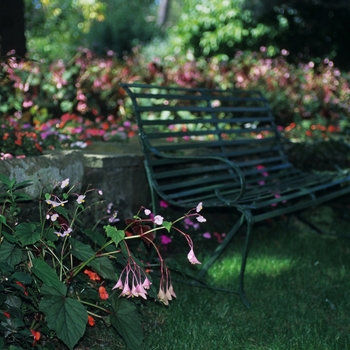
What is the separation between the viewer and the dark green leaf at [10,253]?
2059mm

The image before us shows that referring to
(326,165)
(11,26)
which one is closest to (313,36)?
(326,165)

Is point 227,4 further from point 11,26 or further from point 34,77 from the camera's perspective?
point 11,26

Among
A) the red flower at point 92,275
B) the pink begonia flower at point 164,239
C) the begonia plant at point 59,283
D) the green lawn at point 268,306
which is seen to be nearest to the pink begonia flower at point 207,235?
the green lawn at point 268,306

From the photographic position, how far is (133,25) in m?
13.0

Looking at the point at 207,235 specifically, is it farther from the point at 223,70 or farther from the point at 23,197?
the point at 223,70

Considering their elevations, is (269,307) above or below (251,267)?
above

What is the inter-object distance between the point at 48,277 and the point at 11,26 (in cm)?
311

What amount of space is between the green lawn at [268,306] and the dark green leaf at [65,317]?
41 cm

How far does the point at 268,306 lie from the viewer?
9.50 feet

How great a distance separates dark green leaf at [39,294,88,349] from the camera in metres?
1.95

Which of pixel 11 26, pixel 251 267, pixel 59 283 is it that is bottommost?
pixel 251 267

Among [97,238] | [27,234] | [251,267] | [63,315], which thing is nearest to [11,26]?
[251,267]

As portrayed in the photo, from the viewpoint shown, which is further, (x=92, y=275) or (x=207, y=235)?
(x=207, y=235)

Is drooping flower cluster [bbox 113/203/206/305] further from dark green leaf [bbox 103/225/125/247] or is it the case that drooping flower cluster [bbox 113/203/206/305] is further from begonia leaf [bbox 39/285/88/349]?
begonia leaf [bbox 39/285/88/349]
